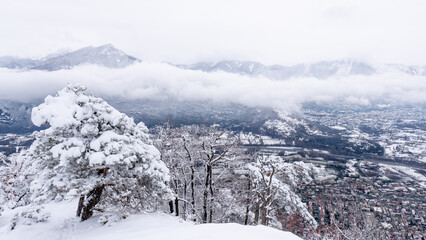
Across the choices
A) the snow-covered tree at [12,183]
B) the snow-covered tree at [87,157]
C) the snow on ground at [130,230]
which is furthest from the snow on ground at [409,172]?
the snow-covered tree at [12,183]

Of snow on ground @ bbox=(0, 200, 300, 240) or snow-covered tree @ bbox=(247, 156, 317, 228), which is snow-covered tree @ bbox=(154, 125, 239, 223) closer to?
snow-covered tree @ bbox=(247, 156, 317, 228)

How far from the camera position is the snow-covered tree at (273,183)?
42.5 ft

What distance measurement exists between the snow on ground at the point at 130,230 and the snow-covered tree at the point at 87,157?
0.75m

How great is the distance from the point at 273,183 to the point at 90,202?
1174 centimetres

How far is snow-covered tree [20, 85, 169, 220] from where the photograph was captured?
23.5 ft

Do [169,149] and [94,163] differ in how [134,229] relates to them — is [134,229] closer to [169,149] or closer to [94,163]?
[94,163]

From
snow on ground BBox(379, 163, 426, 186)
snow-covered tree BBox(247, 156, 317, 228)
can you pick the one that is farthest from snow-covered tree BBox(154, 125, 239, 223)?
snow on ground BBox(379, 163, 426, 186)

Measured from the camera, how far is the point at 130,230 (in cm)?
748

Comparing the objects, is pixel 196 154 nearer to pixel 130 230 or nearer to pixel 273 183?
pixel 273 183

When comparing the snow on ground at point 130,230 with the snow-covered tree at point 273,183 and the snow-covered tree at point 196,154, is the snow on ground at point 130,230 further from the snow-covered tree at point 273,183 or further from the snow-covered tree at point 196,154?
the snow-covered tree at point 273,183

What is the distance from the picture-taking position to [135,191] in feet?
29.2

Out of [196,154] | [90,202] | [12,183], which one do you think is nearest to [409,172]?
[196,154]

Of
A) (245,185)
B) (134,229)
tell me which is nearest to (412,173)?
(245,185)

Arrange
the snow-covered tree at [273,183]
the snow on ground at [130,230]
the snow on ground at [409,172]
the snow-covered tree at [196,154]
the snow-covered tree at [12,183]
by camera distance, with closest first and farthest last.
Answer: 1. the snow on ground at [130,230]
2. the snow-covered tree at [12,183]
3. the snow-covered tree at [196,154]
4. the snow-covered tree at [273,183]
5. the snow on ground at [409,172]
